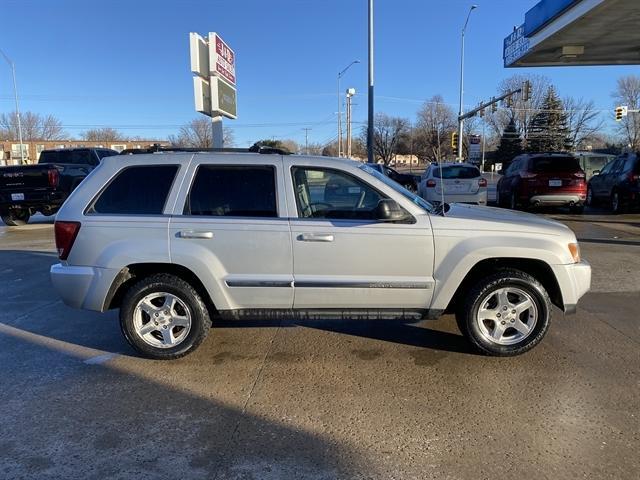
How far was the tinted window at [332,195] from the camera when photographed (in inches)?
175

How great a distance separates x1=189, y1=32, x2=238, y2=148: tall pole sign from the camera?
37.0 ft

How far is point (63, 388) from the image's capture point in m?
4.03

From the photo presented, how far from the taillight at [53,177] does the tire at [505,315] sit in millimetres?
A: 12327

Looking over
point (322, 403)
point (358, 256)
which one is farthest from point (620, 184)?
point (322, 403)

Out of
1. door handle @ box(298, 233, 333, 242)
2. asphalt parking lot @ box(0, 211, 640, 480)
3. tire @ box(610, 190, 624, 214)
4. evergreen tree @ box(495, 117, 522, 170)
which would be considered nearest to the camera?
asphalt parking lot @ box(0, 211, 640, 480)

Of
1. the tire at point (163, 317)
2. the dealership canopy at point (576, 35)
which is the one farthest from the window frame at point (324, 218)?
the dealership canopy at point (576, 35)

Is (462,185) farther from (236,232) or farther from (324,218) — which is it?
(236,232)

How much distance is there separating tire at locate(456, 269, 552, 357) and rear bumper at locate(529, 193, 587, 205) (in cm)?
1090

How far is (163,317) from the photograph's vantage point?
4.51m

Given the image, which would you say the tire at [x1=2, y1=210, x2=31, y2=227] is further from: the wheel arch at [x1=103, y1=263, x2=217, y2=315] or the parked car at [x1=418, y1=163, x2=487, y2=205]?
the wheel arch at [x1=103, y1=263, x2=217, y2=315]

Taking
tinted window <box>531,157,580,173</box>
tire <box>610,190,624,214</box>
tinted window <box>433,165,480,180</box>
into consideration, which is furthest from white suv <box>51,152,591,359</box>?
tire <box>610,190,624,214</box>

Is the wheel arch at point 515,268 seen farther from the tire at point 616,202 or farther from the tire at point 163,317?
the tire at point 616,202

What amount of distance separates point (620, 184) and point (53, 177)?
624 inches

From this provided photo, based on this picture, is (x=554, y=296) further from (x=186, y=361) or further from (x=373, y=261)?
(x=186, y=361)
